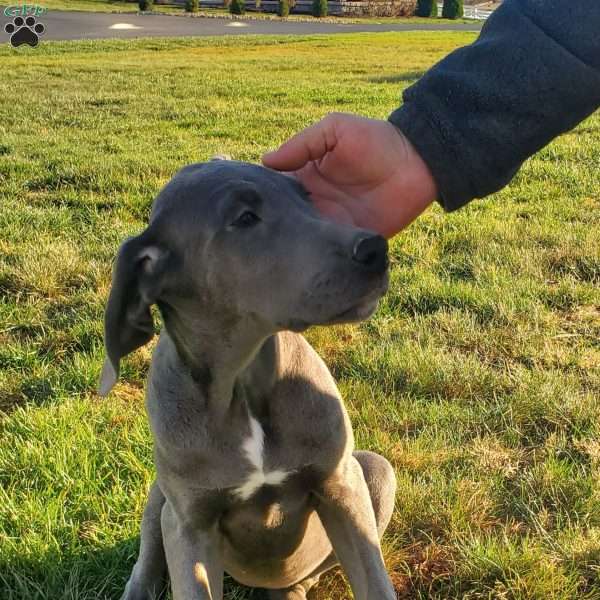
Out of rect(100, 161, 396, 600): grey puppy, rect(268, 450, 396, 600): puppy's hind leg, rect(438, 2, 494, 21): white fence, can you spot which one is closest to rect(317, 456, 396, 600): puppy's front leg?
rect(100, 161, 396, 600): grey puppy

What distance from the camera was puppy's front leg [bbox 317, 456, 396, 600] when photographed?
2.51 m

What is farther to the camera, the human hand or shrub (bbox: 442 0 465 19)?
shrub (bbox: 442 0 465 19)

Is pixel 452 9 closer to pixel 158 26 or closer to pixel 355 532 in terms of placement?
pixel 158 26

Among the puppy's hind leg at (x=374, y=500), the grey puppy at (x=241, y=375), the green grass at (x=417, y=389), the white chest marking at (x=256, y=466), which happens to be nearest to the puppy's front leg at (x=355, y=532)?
the grey puppy at (x=241, y=375)

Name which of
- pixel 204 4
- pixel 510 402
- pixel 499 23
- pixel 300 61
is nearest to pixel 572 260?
pixel 510 402

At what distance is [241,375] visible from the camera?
250 cm

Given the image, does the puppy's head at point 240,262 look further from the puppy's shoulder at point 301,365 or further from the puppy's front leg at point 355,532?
the puppy's front leg at point 355,532

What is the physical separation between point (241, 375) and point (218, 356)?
0.10 m

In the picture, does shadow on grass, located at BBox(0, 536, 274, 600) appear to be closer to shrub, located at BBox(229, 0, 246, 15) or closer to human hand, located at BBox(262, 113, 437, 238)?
human hand, located at BBox(262, 113, 437, 238)

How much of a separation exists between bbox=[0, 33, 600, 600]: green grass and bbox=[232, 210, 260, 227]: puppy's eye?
147 centimetres

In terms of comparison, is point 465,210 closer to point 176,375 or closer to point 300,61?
Answer: point 176,375

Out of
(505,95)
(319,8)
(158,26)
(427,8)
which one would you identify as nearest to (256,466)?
(505,95)

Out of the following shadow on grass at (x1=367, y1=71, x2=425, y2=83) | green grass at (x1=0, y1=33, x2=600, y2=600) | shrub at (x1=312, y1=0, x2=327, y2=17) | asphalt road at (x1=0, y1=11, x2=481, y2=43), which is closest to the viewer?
green grass at (x1=0, y1=33, x2=600, y2=600)

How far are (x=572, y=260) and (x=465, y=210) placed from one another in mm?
1451
